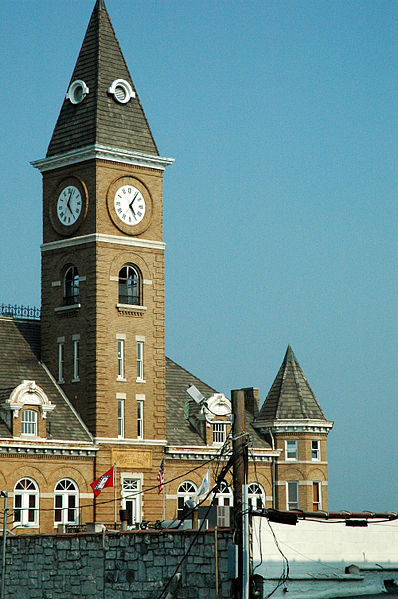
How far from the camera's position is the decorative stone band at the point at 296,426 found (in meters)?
75.4

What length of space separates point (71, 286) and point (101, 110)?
10292mm

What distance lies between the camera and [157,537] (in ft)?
125

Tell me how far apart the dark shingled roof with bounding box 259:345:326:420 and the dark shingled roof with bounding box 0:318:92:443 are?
→ 1484cm

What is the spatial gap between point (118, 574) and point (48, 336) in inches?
1246

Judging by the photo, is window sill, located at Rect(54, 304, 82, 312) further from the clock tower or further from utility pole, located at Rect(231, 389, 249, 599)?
utility pole, located at Rect(231, 389, 249, 599)

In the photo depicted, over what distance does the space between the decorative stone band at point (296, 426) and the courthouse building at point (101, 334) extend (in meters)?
3.80

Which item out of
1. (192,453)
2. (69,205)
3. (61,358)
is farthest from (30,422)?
(69,205)

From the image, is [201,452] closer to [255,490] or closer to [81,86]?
[255,490]

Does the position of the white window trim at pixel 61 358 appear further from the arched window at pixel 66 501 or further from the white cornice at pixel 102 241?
the arched window at pixel 66 501

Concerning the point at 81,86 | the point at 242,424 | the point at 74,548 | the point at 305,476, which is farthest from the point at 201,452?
the point at 242,424

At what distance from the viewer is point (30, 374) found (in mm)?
68312

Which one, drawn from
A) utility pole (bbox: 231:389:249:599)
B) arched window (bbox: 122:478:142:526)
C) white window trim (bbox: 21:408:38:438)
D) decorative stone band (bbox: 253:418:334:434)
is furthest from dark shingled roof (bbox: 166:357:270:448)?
utility pole (bbox: 231:389:249:599)

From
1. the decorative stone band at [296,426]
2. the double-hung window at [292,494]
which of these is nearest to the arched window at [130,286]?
the decorative stone band at [296,426]

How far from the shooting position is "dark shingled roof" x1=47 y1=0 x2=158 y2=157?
6875cm
